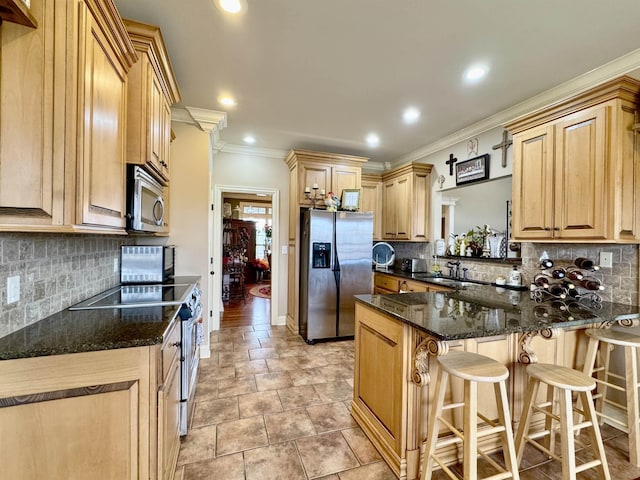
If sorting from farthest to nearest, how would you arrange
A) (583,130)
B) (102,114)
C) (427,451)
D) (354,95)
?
(354,95), (583,130), (427,451), (102,114)

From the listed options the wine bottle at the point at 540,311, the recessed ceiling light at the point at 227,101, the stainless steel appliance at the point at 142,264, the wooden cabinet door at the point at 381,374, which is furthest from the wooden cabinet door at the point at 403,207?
the stainless steel appliance at the point at 142,264

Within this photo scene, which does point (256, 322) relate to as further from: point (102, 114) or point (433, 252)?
point (102, 114)

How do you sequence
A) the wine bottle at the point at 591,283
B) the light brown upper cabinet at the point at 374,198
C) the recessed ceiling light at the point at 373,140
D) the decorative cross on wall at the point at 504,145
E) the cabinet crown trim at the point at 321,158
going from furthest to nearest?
the light brown upper cabinet at the point at 374,198
the cabinet crown trim at the point at 321,158
the recessed ceiling light at the point at 373,140
the decorative cross on wall at the point at 504,145
the wine bottle at the point at 591,283

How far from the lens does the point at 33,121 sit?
1.01 meters

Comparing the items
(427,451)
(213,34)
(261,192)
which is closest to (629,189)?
(427,451)

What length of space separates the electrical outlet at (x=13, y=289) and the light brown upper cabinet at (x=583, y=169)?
3.30 meters

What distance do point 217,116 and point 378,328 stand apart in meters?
2.75

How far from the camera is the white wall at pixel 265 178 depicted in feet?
13.8

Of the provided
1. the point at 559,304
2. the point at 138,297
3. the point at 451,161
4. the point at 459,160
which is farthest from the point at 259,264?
the point at 559,304

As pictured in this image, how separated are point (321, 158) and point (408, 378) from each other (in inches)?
127

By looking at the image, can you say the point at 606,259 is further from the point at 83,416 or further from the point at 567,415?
the point at 83,416

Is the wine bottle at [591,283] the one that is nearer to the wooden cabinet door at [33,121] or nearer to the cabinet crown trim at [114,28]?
the wooden cabinet door at [33,121]

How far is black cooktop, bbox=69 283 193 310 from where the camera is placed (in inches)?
69.5

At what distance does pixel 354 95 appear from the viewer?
274cm
